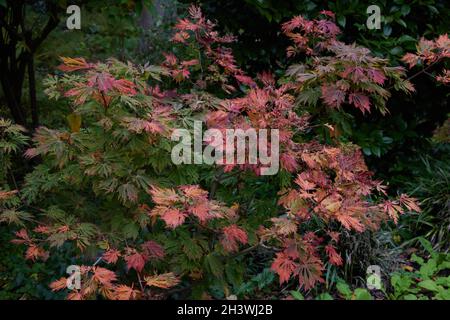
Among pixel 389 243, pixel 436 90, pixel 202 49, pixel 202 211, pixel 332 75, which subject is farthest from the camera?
pixel 436 90

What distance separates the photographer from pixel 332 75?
2850mm

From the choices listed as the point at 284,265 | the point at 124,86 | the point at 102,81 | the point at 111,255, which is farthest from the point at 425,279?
the point at 102,81

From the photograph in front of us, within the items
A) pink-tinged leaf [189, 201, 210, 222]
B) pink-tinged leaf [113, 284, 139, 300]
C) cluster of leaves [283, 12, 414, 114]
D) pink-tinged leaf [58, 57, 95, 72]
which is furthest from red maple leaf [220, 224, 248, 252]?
pink-tinged leaf [58, 57, 95, 72]

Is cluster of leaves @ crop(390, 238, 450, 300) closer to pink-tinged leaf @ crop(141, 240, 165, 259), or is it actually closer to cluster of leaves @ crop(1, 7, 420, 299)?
cluster of leaves @ crop(1, 7, 420, 299)

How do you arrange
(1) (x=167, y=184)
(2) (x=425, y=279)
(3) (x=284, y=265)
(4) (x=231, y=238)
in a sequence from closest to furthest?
(3) (x=284, y=265) → (4) (x=231, y=238) → (1) (x=167, y=184) → (2) (x=425, y=279)

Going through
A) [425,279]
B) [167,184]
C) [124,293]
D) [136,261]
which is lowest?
[425,279]

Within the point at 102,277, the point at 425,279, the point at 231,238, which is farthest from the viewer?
the point at 425,279

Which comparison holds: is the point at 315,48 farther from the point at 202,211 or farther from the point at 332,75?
the point at 202,211

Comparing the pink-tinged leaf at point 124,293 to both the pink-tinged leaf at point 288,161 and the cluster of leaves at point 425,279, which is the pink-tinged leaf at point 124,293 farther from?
the cluster of leaves at point 425,279

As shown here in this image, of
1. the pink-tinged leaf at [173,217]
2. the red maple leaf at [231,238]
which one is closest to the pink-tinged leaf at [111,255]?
the pink-tinged leaf at [173,217]

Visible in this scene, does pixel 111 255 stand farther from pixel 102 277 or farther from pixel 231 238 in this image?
pixel 231 238

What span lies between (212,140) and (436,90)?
2.95 metres

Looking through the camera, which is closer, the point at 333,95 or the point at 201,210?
the point at 201,210

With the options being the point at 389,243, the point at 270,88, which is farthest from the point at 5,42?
the point at 389,243
